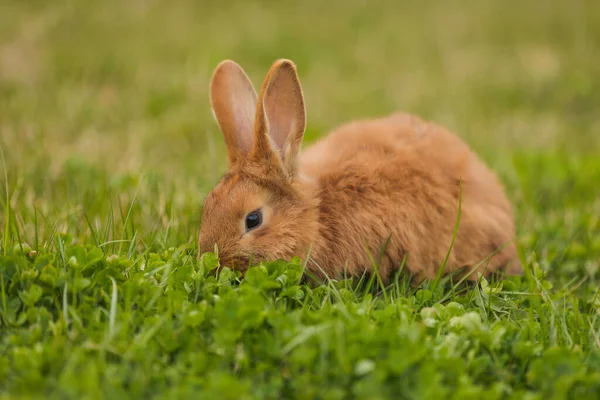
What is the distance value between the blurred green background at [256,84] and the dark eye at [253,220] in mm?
433

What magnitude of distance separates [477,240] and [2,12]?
6.68 m

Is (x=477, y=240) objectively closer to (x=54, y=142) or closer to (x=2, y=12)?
(x=54, y=142)

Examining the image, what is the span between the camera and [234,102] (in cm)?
393

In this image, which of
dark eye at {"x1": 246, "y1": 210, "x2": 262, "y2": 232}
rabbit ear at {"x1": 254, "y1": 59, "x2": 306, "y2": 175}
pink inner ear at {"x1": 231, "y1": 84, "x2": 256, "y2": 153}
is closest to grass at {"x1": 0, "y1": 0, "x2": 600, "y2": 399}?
dark eye at {"x1": 246, "y1": 210, "x2": 262, "y2": 232}

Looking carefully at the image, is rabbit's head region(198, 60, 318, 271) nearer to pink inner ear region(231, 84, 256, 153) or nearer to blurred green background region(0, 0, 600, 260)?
pink inner ear region(231, 84, 256, 153)

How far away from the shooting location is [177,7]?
10055 mm

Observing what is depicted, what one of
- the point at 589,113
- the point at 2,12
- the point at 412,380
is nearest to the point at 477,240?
the point at 412,380

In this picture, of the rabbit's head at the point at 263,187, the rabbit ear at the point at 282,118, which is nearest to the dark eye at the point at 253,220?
the rabbit's head at the point at 263,187

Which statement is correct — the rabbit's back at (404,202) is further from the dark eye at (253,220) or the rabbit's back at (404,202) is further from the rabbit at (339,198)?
the dark eye at (253,220)

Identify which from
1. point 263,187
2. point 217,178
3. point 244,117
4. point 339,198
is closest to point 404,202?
point 339,198

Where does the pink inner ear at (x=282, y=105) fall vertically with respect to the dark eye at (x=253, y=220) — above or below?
above

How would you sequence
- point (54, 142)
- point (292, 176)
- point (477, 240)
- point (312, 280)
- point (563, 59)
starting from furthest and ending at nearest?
point (563, 59)
point (54, 142)
point (477, 240)
point (292, 176)
point (312, 280)

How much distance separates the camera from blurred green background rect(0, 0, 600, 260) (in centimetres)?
461

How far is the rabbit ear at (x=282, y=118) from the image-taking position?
138 inches
